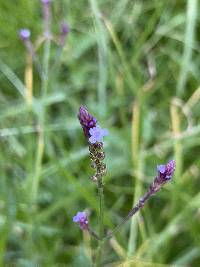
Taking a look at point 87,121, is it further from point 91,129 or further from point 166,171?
point 166,171

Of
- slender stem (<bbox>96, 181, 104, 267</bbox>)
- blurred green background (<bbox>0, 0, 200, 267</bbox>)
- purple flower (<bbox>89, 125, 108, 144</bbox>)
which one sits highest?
blurred green background (<bbox>0, 0, 200, 267</bbox>)

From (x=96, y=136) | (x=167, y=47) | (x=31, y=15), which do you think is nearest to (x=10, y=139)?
(x=31, y=15)

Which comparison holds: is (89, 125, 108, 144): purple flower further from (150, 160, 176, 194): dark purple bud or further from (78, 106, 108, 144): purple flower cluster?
(150, 160, 176, 194): dark purple bud

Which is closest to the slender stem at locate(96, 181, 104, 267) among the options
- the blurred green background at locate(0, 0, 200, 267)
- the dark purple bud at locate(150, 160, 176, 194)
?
the dark purple bud at locate(150, 160, 176, 194)

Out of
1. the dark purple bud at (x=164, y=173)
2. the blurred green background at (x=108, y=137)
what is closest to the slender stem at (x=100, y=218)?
the dark purple bud at (x=164, y=173)

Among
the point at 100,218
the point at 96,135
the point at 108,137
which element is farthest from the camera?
the point at 108,137

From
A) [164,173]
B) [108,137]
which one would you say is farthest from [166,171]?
[108,137]

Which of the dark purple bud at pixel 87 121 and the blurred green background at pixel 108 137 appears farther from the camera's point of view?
the blurred green background at pixel 108 137

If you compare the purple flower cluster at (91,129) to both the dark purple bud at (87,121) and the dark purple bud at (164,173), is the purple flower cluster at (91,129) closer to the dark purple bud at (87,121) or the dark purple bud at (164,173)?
the dark purple bud at (87,121)
